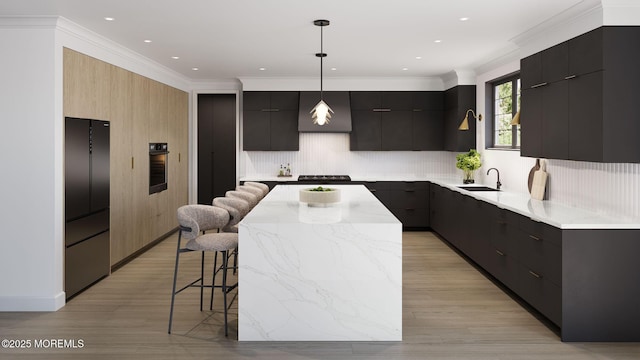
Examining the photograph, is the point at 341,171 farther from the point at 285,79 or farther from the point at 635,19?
the point at 635,19

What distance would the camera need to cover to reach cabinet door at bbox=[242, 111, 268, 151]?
8.93 meters

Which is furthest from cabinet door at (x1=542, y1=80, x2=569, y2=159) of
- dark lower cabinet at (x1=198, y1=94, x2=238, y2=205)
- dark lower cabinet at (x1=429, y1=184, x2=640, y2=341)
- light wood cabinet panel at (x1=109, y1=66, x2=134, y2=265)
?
dark lower cabinet at (x1=198, y1=94, x2=238, y2=205)

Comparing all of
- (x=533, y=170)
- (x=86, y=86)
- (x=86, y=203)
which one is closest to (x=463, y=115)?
(x=533, y=170)

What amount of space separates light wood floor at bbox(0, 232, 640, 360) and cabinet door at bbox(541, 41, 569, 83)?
204 centimetres

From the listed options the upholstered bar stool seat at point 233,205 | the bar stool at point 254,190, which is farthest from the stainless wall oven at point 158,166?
the upholstered bar stool seat at point 233,205

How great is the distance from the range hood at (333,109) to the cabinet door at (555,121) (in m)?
4.16

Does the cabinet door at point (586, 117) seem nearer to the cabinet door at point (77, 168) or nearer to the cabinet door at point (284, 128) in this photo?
the cabinet door at point (77, 168)

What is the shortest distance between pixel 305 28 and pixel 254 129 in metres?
3.93

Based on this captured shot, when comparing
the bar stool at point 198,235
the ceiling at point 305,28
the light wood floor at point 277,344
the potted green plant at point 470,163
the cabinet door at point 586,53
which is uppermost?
the ceiling at point 305,28

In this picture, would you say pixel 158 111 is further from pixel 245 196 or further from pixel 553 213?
pixel 553 213

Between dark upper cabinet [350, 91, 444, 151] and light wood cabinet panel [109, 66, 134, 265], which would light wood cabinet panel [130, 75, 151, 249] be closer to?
light wood cabinet panel [109, 66, 134, 265]

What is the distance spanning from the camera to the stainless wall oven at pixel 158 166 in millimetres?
7234

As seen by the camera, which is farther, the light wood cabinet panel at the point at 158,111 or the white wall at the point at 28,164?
the light wood cabinet panel at the point at 158,111

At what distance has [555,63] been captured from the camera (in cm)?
475
